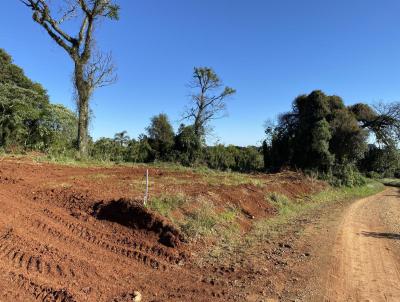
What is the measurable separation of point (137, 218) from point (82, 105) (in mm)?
12516

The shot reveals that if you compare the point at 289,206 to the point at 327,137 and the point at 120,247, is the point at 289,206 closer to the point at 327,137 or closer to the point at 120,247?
the point at 120,247

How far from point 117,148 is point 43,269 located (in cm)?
2219

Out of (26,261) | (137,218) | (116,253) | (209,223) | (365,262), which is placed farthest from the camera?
(209,223)

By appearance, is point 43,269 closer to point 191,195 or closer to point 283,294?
point 283,294

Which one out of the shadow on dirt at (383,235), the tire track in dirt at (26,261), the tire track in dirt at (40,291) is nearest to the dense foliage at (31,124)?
the tire track in dirt at (26,261)

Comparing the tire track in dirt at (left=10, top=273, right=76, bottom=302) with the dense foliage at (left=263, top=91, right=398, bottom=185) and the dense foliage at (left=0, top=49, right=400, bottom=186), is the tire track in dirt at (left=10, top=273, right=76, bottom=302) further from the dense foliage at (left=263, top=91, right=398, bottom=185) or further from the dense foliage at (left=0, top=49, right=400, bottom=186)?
the dense foliage at (left=263, top=91, right=398, bottom=185)

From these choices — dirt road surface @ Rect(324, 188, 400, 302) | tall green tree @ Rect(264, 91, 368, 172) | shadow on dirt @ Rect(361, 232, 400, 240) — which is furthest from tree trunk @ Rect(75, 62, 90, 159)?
tall green tree @ Rect(264, 91, 368, 172)

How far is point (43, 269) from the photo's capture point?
17.9 feet

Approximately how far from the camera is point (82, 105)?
1922 centimetres

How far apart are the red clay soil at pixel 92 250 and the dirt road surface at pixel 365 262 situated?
55.3 inches

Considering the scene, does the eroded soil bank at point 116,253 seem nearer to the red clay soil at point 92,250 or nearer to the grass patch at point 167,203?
the red clay soil at point 92,250

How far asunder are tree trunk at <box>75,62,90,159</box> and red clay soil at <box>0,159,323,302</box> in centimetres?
888

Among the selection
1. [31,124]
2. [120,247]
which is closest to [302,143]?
[31,124]

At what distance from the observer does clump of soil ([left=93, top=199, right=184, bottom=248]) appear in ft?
25.7
